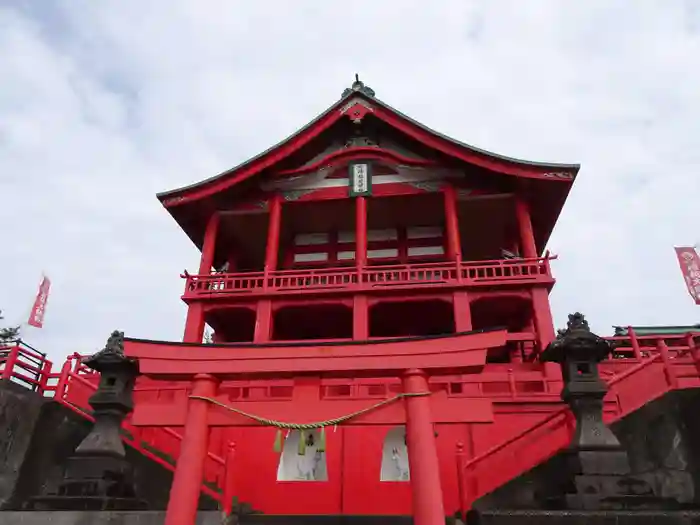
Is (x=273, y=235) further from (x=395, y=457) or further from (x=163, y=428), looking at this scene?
(x=395, y=457)

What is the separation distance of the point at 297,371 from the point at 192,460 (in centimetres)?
162

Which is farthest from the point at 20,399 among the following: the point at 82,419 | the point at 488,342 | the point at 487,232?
the point at 487,232

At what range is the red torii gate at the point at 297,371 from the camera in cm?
618

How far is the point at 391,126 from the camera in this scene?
17.1 metres

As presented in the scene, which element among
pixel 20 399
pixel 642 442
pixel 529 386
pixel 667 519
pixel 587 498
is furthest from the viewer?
pixel 529 386

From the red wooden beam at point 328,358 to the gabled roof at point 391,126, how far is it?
402 inches

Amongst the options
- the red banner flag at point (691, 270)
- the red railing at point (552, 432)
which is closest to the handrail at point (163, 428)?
the red railing at point (552, 432)

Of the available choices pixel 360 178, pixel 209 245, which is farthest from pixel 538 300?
pixel 209 245

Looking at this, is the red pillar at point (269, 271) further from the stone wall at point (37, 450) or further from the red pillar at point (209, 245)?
the stone wall at point (37, 450)

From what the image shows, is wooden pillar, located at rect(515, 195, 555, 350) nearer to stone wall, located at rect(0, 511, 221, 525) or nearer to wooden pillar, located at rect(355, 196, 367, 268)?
wooden pillar, located at rect(355, 196, 367, 268)

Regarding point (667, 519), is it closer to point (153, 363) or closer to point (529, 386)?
point (529, 386)

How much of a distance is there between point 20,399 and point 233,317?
670cm

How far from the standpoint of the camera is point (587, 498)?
267 inches

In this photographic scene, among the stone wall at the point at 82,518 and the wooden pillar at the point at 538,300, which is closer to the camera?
the stone wall at the point at 82,518
